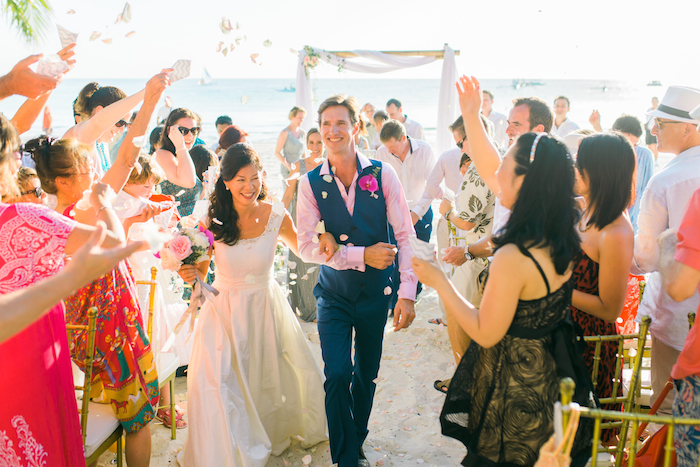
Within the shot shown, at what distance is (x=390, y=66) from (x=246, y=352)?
876cm

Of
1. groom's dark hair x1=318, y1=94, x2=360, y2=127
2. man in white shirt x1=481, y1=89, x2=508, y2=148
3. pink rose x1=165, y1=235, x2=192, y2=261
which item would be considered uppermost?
man in white shirt x1=481, y1=89, x2=508, y2=148

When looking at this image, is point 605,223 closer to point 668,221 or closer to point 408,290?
point 668,221

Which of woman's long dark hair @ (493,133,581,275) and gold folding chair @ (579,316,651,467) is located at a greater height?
woman's long dark hair @ (493,133,581,275)

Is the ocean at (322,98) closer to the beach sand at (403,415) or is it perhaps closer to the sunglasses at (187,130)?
the sunglasses at (187,130)

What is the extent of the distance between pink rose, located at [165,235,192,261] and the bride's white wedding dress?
16.0 inches

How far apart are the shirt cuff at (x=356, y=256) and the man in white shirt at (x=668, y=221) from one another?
5.20 feet

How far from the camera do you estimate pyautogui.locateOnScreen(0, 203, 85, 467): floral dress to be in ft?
5.70

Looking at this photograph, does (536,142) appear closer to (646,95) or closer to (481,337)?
(481,337)

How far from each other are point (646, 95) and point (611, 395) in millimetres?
77239

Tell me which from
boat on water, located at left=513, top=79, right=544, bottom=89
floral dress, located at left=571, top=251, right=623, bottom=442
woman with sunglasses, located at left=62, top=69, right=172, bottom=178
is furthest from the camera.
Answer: boat on water, located at left=513, top=79, right=544, bottom=89

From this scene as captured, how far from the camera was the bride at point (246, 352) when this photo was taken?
9.35 feet

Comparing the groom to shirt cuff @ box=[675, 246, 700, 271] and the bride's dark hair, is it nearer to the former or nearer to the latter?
the bride's dark hair

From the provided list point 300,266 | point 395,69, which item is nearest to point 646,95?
point 395,69

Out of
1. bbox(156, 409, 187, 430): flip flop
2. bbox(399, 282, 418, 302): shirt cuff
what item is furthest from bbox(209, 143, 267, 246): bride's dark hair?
bbox(156, 409, 187, 430): flip flop
